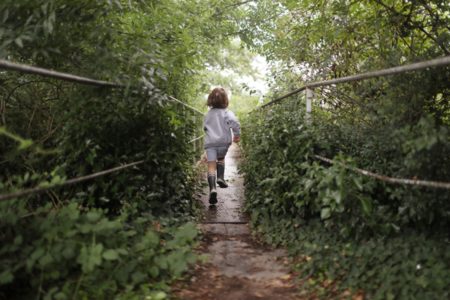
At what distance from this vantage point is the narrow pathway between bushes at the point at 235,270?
9.58 feet

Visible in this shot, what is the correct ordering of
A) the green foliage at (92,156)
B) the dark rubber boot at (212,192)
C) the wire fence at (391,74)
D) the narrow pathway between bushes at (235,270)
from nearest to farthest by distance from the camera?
the wire fence at (391,74) < the green foliage at (92,156) < the narrow pathway between bushes at (235,270) < the dark rubber boot at (212,192)

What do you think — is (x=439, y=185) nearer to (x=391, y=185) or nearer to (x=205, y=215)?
(x=391, y=185)

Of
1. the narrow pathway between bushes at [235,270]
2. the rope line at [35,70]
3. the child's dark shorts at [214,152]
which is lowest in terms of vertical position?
the narrow pathway between bushes at [235,270]

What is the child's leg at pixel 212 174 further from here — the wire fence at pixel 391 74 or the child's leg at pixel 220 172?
the wire fence at pixel 391 74

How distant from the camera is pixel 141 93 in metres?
3.48

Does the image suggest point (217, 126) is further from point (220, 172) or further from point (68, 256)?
point (68, 256)

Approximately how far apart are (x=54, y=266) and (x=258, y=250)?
1.99 meters

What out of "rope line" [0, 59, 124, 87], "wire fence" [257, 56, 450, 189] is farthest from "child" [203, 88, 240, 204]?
"rope line" [0, 59, 124, 87]

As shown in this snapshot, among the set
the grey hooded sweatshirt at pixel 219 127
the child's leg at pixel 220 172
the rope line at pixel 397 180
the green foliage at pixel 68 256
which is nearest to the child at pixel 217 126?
the grey hooded sweatshirt at pixel 219 127

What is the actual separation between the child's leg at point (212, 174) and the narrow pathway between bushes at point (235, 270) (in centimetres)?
74

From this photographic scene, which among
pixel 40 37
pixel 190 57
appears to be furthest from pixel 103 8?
pixel 190 57

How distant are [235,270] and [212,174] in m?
2.65

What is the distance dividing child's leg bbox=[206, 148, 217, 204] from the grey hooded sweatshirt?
0.37 feet

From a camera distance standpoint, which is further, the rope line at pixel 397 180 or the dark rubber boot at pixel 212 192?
the dark rubber boot at pixel 212 192
